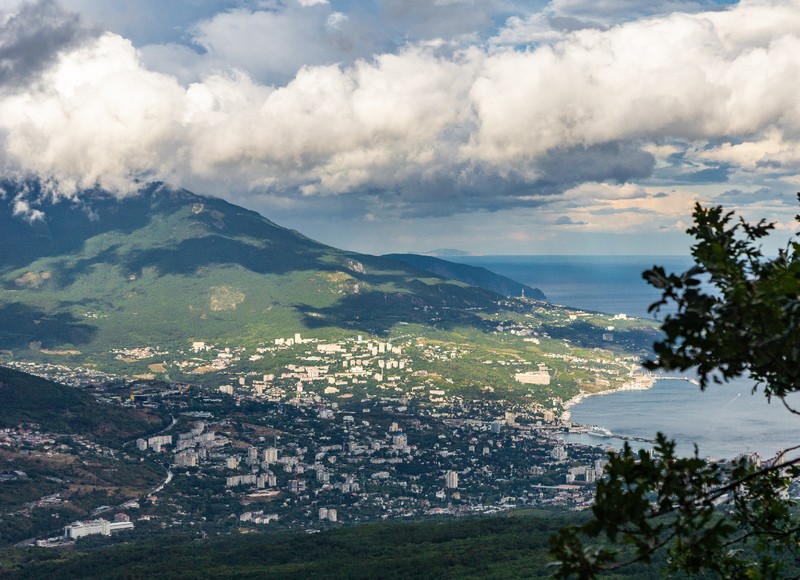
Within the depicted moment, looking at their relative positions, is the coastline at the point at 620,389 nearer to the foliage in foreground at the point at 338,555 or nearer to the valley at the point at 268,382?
the valley at the point at 268,382

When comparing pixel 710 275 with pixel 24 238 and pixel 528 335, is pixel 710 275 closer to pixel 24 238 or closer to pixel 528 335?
pixel 528 335

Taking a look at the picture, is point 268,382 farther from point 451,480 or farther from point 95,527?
point 95,527

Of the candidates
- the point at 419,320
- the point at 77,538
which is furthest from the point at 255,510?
the point at 419,320

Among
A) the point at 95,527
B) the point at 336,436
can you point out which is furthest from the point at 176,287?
the point at 95,527

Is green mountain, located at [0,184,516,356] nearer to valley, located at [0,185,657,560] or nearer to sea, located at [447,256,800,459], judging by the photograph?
valley, located at [0,185,657,560]

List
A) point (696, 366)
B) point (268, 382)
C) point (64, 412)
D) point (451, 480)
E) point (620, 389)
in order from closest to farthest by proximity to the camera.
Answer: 1. point (696, 366)
2. point (451, 480)
3. point (64, 412)
4. point (620, 389)
5. point (268, 382)

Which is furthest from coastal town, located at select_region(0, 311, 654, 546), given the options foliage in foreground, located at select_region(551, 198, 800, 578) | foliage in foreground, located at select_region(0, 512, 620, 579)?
foliage in foreground, located at select_region(551, 198, 800, 578)
